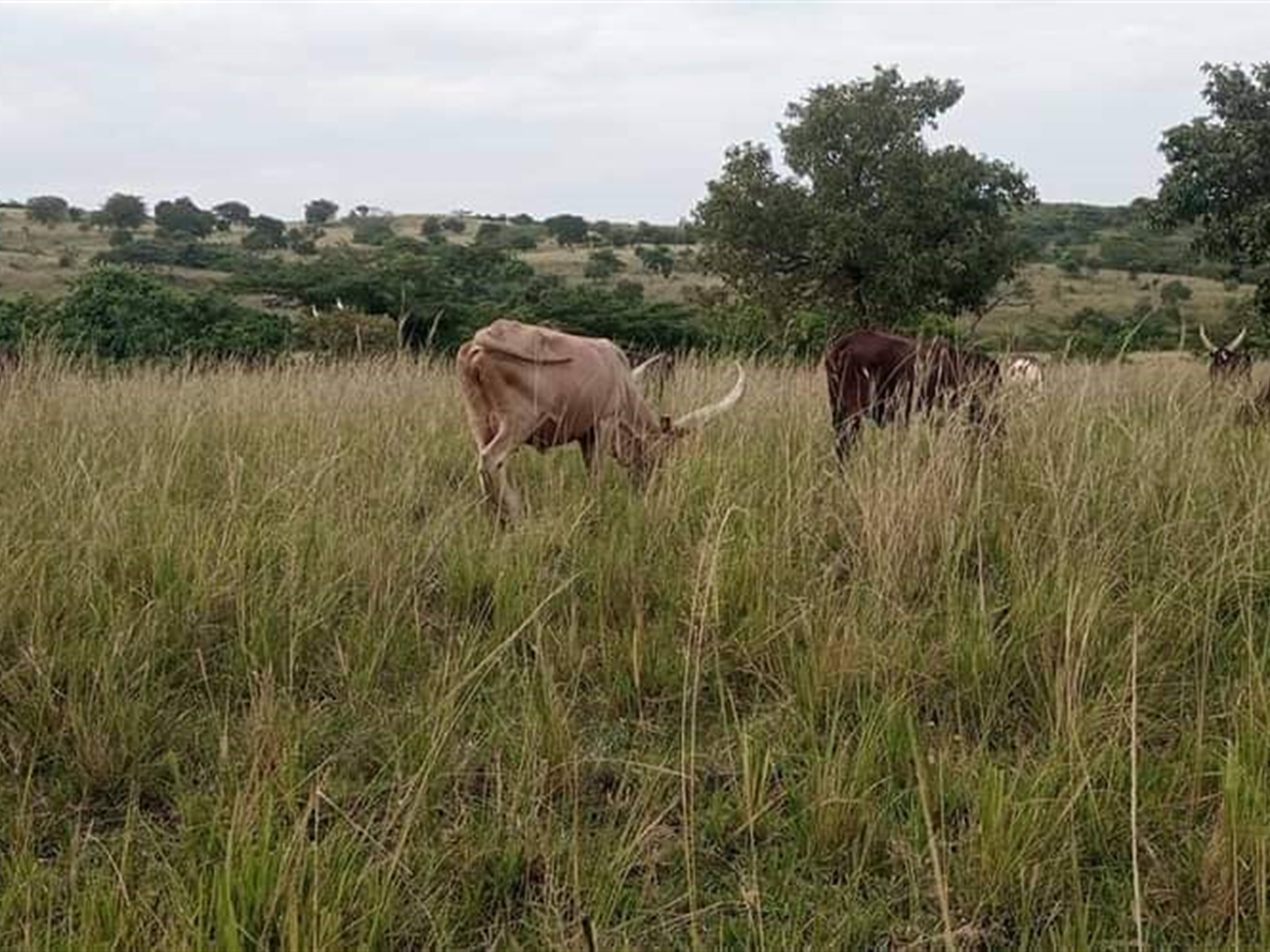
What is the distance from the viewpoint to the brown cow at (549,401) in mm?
5363

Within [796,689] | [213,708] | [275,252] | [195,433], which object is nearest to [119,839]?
[213,708]

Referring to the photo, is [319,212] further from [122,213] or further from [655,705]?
[655,705]

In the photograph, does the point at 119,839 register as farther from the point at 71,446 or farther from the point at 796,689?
the point at 71,446

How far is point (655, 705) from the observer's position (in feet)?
10.1

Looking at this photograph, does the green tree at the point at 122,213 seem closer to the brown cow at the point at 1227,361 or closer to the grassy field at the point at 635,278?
the grassy field at the point at 635,278

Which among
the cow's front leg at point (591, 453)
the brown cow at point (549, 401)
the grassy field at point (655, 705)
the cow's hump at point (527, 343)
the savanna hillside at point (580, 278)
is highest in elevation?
the savanna hillside at point (580, 278)

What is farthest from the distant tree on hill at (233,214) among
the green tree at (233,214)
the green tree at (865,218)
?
the green tree at (865,218)

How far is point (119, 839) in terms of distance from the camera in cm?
240

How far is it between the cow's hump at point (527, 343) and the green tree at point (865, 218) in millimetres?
19963

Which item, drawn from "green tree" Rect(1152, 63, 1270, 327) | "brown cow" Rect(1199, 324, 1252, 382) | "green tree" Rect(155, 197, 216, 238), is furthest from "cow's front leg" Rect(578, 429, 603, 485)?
"green tree" Rect(155, 197, 216, 238)

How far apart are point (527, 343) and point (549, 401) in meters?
0.30

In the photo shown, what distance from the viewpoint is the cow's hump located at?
5379 mm

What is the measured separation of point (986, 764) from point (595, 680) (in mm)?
1091

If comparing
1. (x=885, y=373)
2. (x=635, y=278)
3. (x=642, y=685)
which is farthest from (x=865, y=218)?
(x=635, y=278)
